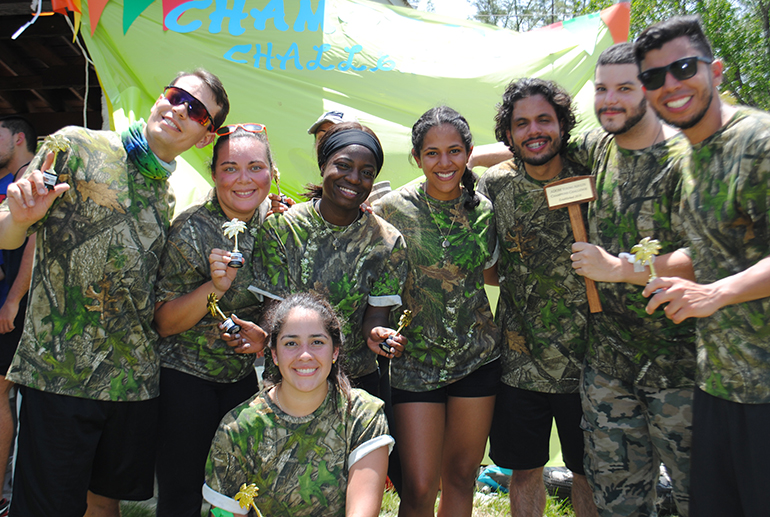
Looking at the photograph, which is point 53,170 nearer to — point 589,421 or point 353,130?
point 353,130

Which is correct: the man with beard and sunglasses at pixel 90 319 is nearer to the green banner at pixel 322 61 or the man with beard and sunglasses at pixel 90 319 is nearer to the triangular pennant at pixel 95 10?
the green banner at pixel 322 61

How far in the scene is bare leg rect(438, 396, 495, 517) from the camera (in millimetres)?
3006

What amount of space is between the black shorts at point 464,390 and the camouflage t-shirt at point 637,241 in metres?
0.56

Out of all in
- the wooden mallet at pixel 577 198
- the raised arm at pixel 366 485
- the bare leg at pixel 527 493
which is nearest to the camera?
the raised arm at pixel 366 485

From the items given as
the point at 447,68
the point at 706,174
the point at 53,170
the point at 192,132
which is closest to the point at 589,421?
the point at 706,174

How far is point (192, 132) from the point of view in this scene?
113 inches

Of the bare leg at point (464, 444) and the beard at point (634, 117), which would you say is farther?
the bare leg at point (464, 444)

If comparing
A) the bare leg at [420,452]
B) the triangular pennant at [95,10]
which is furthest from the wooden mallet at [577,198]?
the triangular pennant at [95,10]

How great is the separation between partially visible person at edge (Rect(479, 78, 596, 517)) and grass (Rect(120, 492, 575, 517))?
30.7 inches

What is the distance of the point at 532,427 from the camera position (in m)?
3.19

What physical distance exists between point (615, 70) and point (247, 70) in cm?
336

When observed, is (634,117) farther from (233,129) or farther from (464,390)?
(233,129)

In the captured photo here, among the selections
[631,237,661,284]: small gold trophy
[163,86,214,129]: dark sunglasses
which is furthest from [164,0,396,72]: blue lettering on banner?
[631,237,661,284]: small gold trophy

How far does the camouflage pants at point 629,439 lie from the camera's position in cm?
262
